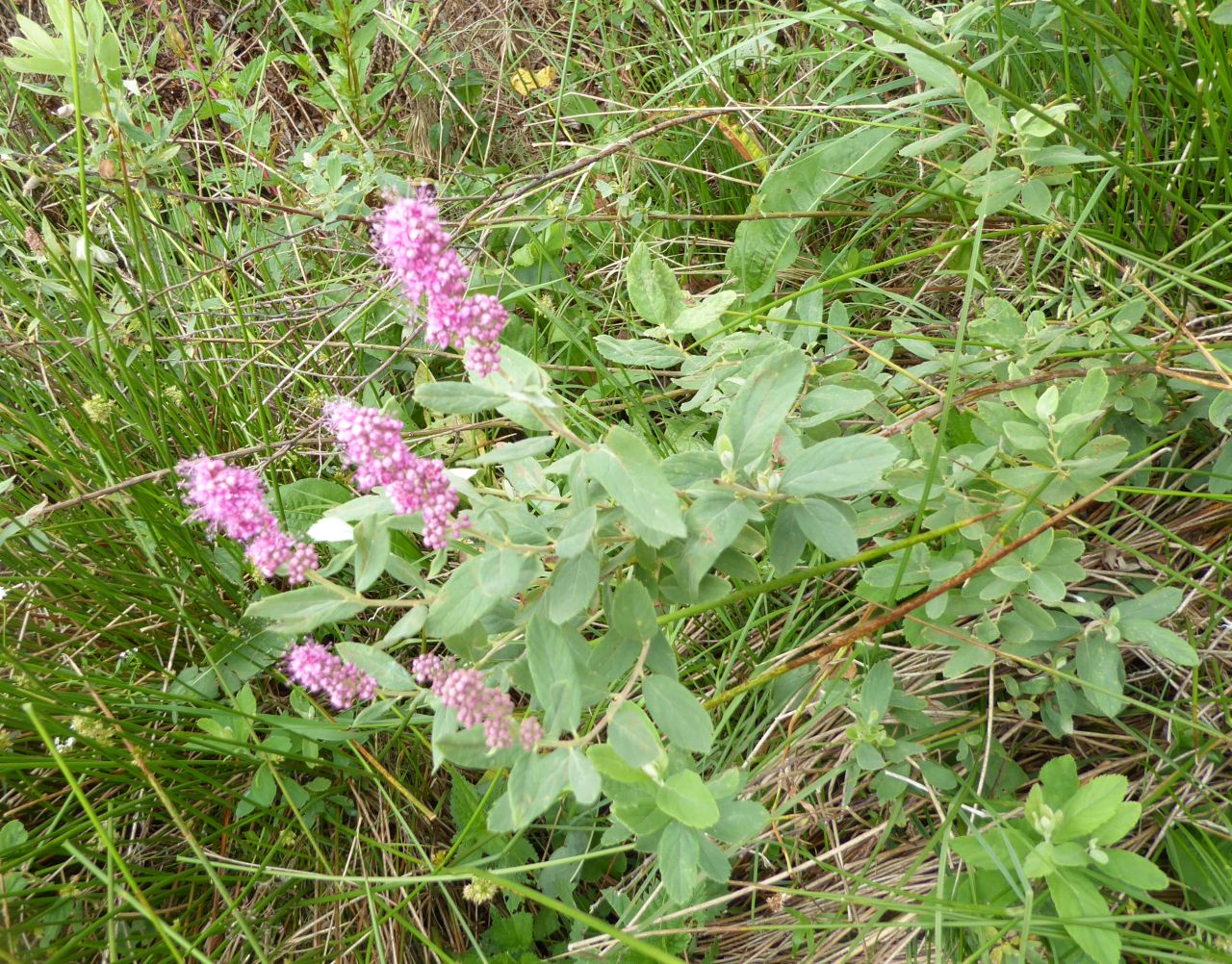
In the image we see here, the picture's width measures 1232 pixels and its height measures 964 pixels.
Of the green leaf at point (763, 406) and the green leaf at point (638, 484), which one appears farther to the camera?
the green leaf at point (763, 406)

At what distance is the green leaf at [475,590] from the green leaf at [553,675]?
69 mm

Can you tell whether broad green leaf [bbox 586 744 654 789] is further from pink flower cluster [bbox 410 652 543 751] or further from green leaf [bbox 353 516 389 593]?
green leaf [bbox 353 516 389 593]

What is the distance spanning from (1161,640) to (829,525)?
54 cm

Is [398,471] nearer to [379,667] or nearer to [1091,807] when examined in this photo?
[379,667]

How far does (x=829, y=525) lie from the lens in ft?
4.30

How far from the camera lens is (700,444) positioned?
6.42ft

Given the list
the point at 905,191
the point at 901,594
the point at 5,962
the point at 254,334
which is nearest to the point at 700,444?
the point at 901,594

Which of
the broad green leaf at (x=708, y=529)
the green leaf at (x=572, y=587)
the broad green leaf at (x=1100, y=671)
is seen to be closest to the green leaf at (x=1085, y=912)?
the broad green leaf at (x=1100, y=671)

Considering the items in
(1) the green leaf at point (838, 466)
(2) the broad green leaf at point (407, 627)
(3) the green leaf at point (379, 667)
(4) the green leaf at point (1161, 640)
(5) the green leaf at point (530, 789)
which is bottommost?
(4) the green leaf at point (1161, 640)

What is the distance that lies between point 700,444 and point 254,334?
125cm

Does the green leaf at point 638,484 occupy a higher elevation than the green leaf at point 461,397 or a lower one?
lower

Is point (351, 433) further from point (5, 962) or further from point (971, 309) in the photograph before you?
point (971, 309)

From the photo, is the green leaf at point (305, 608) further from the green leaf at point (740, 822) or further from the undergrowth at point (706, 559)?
the green leaf at point (740, 822)

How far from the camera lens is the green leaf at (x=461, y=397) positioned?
3.90 feet
